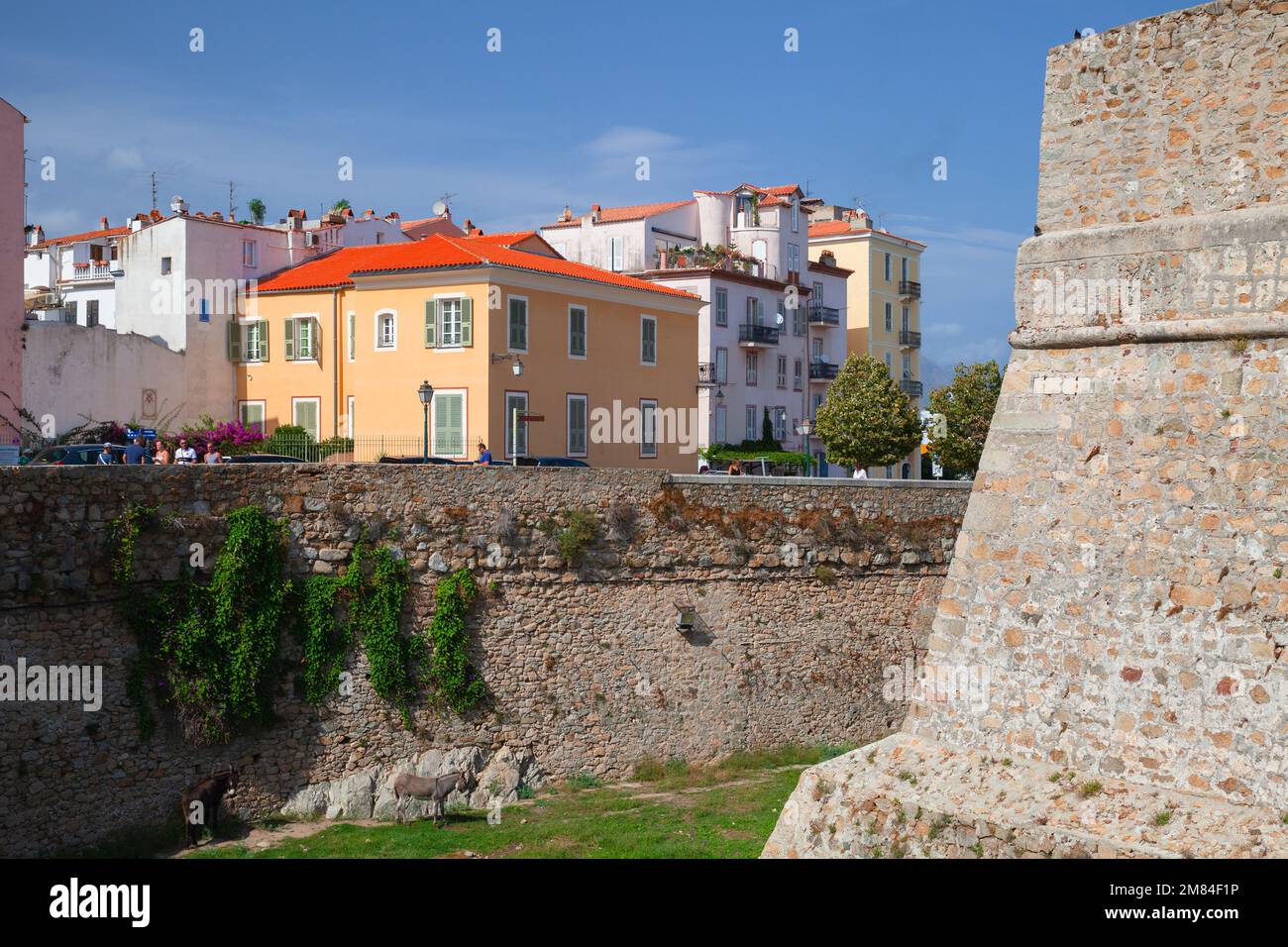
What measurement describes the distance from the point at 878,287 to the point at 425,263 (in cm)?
3525

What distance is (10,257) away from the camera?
29.3m

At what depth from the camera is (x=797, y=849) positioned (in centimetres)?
995

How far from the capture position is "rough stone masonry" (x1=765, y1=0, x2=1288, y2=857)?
8.42 meters

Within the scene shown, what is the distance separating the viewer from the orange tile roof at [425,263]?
33.3m

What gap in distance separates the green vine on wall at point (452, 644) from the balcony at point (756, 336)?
33606 millimetres

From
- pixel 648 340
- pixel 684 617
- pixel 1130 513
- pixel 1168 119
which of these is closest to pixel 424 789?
pixel 684 617

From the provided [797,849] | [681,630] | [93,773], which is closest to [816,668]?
[681,630]

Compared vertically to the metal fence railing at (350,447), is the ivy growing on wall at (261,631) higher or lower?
lower

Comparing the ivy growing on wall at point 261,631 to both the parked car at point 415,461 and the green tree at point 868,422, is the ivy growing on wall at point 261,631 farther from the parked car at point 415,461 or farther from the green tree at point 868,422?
the green tree at point 868,422

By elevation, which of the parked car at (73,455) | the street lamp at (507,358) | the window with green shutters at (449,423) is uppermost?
the street lamp at (507,358)

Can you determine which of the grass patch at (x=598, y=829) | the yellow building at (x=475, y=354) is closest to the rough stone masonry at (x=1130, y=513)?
the grass patch at (x=598, y=829)

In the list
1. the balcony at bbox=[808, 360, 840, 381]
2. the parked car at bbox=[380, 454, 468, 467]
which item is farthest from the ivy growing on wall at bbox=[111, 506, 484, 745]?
the balcony at bbox=[808, 360, 840, 381]

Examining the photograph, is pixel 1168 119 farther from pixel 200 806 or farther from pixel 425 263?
pixel 425 263

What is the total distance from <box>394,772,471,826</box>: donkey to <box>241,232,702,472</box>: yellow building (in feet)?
41.1
